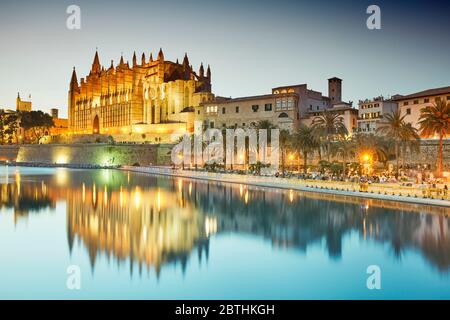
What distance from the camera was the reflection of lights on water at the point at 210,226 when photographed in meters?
16.3

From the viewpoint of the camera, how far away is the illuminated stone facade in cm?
7294

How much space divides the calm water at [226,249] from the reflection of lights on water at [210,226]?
5cm

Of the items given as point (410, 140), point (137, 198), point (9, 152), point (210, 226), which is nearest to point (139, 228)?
point (210, 226)

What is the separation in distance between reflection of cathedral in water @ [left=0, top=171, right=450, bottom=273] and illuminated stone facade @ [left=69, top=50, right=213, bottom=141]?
45.9 meters

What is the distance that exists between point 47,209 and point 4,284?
43.2 feet

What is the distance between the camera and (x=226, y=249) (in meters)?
13.6

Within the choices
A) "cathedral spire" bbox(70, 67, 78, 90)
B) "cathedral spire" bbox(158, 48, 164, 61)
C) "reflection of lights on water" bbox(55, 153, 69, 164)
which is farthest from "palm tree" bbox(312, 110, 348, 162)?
"cathedral spire" bbox(70, 67, 78, 90)

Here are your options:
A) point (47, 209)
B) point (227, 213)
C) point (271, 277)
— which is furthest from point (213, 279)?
point (47, 209)

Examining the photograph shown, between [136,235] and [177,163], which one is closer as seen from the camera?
[136,235]

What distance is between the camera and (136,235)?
15.3 meters

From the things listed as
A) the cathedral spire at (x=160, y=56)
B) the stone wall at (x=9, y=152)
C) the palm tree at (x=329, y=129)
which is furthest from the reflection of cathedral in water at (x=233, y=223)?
the stone wall at (x=9, y=152)

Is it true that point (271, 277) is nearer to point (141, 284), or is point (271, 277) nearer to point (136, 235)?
point (141, 284)

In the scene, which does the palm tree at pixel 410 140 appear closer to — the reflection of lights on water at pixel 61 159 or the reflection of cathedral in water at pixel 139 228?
the reflection of cathedral in water at pixel 139 228
